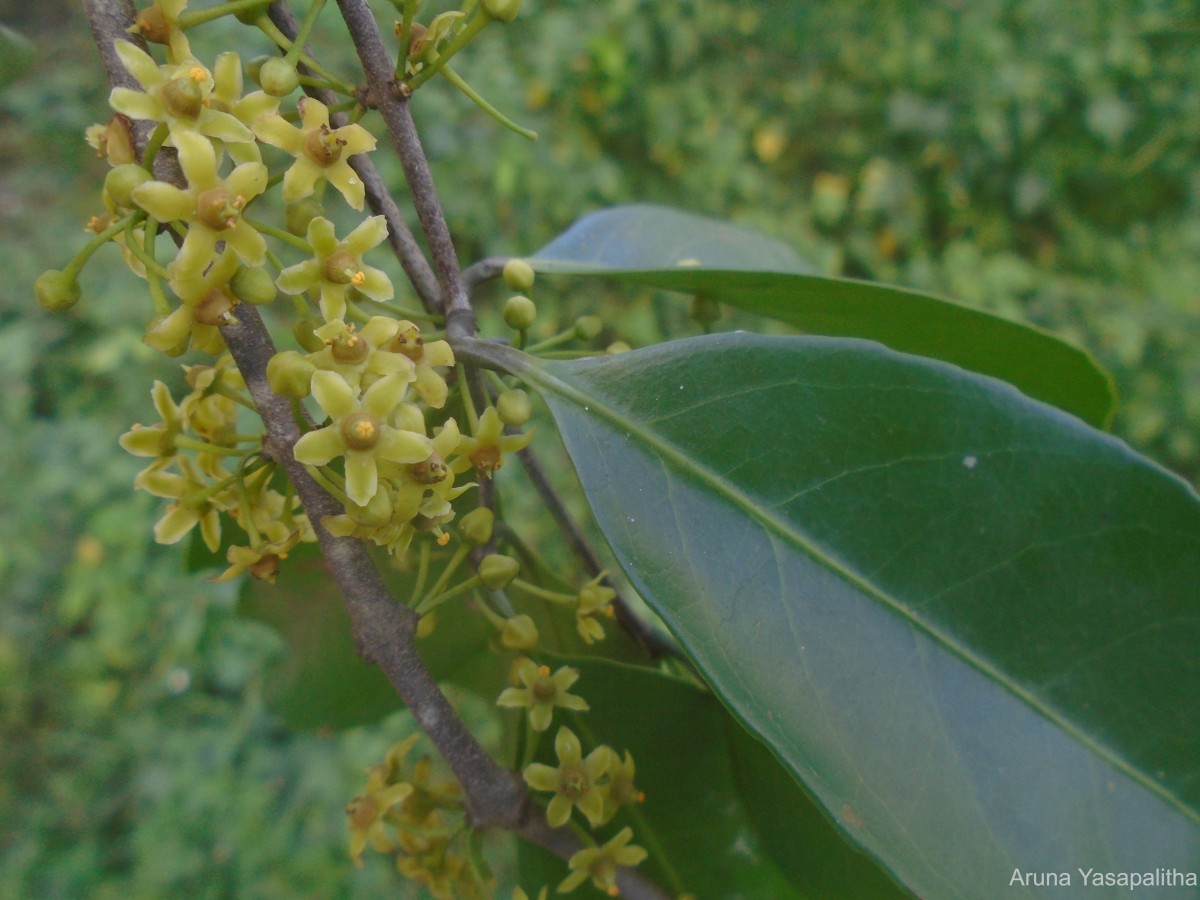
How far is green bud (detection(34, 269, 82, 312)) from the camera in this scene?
576 millimetres

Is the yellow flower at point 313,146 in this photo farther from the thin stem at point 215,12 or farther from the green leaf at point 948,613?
the green leaf at point 948,613

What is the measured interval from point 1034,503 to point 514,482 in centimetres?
207

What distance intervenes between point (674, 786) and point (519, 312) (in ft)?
1.32

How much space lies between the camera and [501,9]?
59cm

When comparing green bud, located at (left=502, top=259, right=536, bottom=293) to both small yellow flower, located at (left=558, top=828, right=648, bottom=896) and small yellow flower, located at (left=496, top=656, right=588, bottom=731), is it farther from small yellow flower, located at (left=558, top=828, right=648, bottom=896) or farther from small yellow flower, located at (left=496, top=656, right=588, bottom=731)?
small yellow flower, located at (left=558, top=828, right=648, bottom=896)

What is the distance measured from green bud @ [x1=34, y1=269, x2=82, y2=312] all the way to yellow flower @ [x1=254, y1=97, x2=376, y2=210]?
6.0 inches

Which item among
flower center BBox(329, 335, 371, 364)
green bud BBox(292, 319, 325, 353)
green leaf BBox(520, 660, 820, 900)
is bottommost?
green leaf BBox(520, 660, 820, 900)

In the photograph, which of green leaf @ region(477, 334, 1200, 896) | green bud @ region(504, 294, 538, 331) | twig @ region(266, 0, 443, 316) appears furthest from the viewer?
green bud @ region(504, 294, 538, 331)

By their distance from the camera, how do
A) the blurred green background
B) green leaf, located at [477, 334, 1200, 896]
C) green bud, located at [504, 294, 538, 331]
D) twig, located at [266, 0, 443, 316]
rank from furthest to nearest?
the blurred green background → green bud, located at [504, 294, 538, 331] → twig, located at [266, 0, 443, 316] → green leaf, located at [477, 334, 1200, 896]

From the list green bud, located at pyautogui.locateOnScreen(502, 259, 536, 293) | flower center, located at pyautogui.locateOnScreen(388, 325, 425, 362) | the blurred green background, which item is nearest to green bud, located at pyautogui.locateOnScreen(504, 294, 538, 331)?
green bud, located at pyautogui.locateOnScreen(502, 259, 536, 293)

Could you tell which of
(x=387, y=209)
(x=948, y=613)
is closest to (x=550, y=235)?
(x=387, y=209)

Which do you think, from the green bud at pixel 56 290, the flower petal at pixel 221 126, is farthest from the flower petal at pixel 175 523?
the flower petal at pixel 221 126

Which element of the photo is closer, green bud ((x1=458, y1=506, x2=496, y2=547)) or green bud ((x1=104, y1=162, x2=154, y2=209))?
green bud ((x1=104, y1=162, x2=154, y2=209))

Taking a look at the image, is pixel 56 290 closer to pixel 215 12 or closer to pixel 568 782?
pixel 215 12
